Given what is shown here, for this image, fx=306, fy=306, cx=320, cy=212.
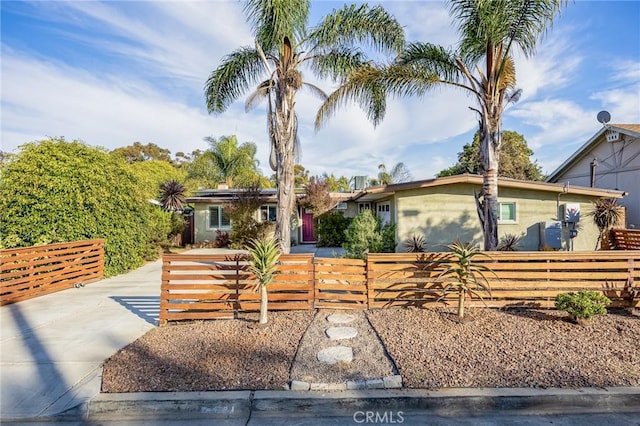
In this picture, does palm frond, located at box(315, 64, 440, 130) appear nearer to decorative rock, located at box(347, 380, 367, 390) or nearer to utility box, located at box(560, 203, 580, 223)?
decorative rock, located at box(347, 380, 367, 390)

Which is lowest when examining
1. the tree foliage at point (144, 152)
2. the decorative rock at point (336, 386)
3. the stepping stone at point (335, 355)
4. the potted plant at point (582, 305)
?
the decorative rock at point (336, 386)

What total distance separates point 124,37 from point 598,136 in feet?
68.0

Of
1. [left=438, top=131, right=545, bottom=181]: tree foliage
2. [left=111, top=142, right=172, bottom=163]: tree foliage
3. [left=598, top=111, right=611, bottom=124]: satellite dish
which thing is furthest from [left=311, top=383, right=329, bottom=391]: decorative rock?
[left=111, top=142, right=172, bottom=163]: tree foliage

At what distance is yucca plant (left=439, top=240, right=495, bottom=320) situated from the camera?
4.85 metres

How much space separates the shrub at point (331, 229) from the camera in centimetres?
1612

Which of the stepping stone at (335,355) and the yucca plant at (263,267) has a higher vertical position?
the yucca plant at (263,267)

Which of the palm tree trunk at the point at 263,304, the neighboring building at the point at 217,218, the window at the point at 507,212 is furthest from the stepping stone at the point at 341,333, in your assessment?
the neighboring building at the point at 217,218

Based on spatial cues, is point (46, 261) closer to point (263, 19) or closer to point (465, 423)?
point (263, 19)

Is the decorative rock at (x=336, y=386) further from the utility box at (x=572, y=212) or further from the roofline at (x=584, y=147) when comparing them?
the roofline at (x=584, y=147)

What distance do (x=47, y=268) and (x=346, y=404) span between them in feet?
27.0

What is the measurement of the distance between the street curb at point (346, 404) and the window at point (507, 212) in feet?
27.7

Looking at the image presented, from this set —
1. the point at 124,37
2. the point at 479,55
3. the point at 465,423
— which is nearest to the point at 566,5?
the point at 479,55

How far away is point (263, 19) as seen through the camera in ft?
22.2

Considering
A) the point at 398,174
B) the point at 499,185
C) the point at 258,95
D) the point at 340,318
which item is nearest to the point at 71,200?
the point at 258,95
